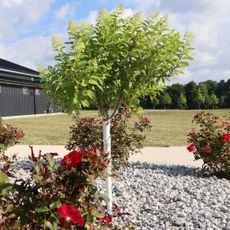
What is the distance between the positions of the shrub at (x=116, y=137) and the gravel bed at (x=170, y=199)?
1.14ft

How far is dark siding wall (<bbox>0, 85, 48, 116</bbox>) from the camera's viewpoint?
29398 mm

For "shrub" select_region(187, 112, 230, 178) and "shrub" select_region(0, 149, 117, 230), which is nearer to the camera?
"shrub" select_region(0, 149, 117, 230)

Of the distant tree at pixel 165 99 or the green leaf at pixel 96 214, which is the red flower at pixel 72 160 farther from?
the distant tree at pixel 165 99

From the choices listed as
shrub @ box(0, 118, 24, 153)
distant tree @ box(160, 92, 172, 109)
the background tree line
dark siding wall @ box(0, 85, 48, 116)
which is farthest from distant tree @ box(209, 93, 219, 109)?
shrub @ box(0, 118, 24, 153)

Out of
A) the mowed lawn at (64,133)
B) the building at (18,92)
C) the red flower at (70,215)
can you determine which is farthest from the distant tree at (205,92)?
the red flower at (70,215)

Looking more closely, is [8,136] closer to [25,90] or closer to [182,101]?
[25,90]

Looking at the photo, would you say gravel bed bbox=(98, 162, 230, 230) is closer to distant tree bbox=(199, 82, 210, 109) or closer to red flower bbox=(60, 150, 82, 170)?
red flower bbox=(60, 150, 82, 170)

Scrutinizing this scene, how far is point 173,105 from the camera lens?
6862cm

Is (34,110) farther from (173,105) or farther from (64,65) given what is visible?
(173,105)

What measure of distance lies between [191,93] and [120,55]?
2584 inches

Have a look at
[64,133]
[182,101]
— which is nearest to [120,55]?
[64,133]

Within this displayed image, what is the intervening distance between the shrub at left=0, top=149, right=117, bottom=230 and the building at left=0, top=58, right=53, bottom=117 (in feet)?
87.4

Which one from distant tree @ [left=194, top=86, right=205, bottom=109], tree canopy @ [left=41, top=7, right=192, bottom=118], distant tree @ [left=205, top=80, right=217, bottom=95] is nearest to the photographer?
tree canopy @ [left=41, top=7, right=192, bottom=118]

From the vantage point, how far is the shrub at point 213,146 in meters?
6.51
